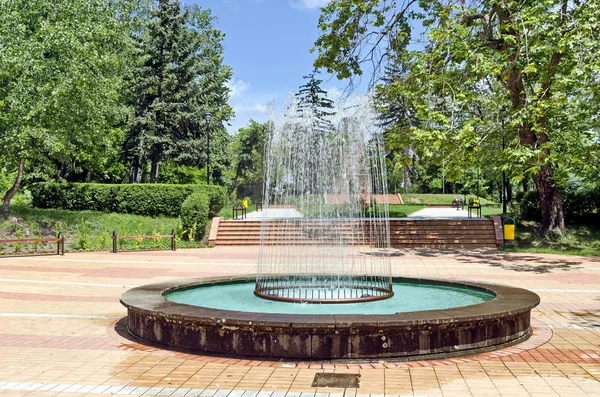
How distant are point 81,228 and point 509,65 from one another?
18.3 metres

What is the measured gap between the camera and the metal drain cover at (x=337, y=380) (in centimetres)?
513

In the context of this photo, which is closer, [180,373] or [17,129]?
[180,373]

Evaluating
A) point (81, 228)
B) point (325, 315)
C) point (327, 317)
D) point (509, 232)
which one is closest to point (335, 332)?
point (327, 317)

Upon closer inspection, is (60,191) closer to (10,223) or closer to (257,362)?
(10,223)

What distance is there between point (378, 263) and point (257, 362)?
35.3 ft

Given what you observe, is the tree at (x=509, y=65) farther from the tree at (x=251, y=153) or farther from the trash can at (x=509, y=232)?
the tree at (x=251, y=153)

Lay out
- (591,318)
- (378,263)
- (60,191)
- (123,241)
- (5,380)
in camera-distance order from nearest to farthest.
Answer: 1. (5,380)
2. (591,318)
3. (378,263)
4. (123,241)
5. (60,191)

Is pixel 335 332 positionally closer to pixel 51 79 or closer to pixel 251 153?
pixel 51 79

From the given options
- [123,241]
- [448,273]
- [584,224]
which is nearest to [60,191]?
[123,241]

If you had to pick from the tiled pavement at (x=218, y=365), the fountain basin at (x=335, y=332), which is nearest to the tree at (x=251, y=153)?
the tiled pavement at (x=218, y=365)

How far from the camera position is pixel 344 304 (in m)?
8.32

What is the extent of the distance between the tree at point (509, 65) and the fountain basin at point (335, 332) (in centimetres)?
916

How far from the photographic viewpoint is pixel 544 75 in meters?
16.4

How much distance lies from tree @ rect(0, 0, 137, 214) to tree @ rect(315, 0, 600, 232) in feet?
36.7
